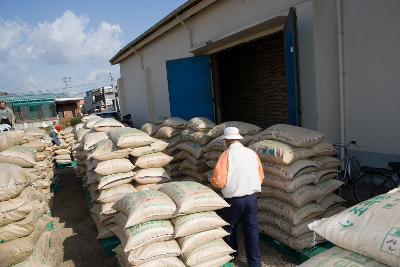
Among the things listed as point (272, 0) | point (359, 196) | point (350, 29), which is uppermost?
point (272, 0)

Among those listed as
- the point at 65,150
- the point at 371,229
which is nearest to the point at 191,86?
the point at 65,150

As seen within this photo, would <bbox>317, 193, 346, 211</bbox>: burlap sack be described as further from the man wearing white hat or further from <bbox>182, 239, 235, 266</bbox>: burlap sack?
<bbox>182, 239, 235, 266</bbox>: burlap sack

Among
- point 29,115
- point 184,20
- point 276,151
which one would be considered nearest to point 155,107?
point 184,20

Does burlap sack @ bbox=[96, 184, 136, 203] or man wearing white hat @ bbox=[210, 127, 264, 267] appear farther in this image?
burlap sack @ bbox=[96, 184, 136, 203]

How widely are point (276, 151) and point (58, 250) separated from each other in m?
3.67

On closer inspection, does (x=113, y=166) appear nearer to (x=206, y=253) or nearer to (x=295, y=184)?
(x=206, y=253)

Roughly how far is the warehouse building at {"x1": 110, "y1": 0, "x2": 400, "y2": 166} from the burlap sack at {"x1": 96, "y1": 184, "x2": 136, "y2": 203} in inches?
131

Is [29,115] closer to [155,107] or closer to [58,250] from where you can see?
[155,107]

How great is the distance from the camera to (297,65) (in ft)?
19.8

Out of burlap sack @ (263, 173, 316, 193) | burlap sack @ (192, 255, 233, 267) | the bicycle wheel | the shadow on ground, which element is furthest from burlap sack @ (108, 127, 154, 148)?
the bicycle wheel

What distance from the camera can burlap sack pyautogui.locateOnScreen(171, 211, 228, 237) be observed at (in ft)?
11.9

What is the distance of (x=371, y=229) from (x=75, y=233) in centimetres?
506

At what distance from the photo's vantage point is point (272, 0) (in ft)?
22.0

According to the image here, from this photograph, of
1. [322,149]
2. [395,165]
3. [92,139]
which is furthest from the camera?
[92,139]
